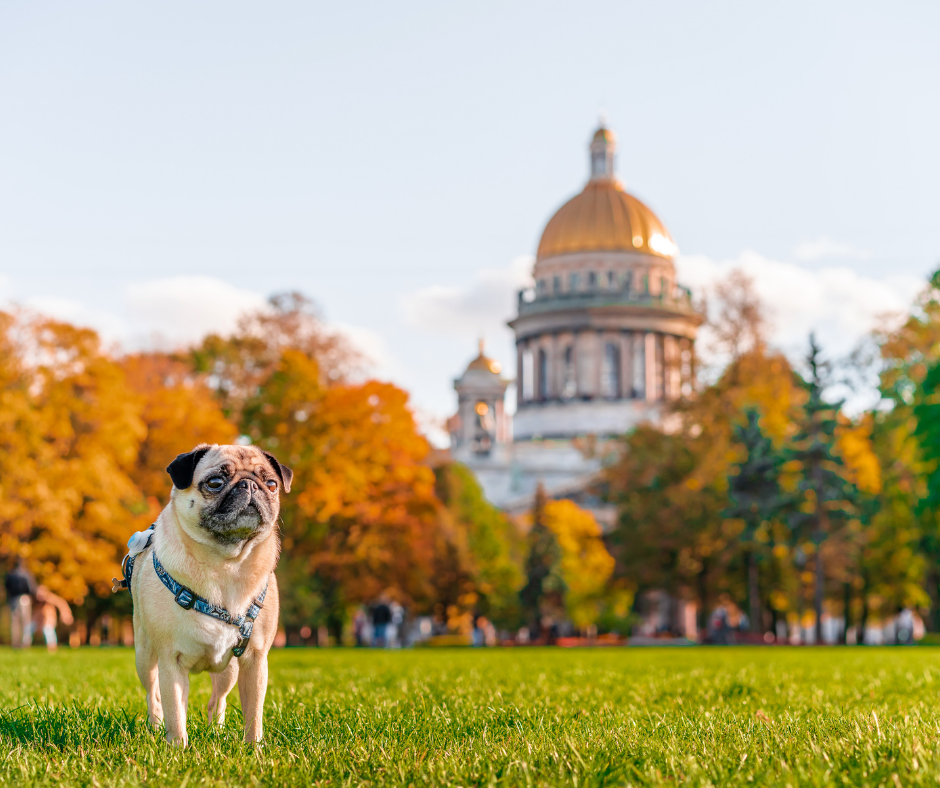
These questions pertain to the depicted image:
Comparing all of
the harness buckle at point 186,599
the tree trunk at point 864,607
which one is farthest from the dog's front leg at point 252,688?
the tree trunk at point 864,607

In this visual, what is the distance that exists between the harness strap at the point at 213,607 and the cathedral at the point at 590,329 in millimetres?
100742

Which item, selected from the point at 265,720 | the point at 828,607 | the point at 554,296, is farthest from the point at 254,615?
the point at 554,296

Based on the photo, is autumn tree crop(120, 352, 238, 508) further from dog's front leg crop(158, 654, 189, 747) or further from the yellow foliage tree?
dog's front leg crop(158, 654, 189, 747)

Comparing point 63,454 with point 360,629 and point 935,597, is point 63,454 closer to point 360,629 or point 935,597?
point 360,629

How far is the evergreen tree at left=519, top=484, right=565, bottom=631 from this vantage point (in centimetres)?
5891

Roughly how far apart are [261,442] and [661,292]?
7725 cm

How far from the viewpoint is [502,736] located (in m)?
6.38

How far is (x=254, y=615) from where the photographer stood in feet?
19.9

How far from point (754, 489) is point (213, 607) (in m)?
41.3

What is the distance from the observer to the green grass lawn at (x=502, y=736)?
16.3 feet

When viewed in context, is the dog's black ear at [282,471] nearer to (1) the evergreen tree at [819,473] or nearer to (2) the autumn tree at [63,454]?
(2) the autumn tree at [63,454]

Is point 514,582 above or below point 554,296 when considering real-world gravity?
below

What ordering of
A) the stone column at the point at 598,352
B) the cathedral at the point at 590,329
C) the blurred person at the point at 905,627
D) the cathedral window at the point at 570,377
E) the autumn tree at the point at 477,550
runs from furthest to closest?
the stone column at the point at 598,352 → the cathedral window at the point at 570,377 → the cathedral at the point at 590,329 → the autumn tree at the point at 477,550 → the blurred person at the point at 905,627

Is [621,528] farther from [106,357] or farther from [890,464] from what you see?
[106,357]
